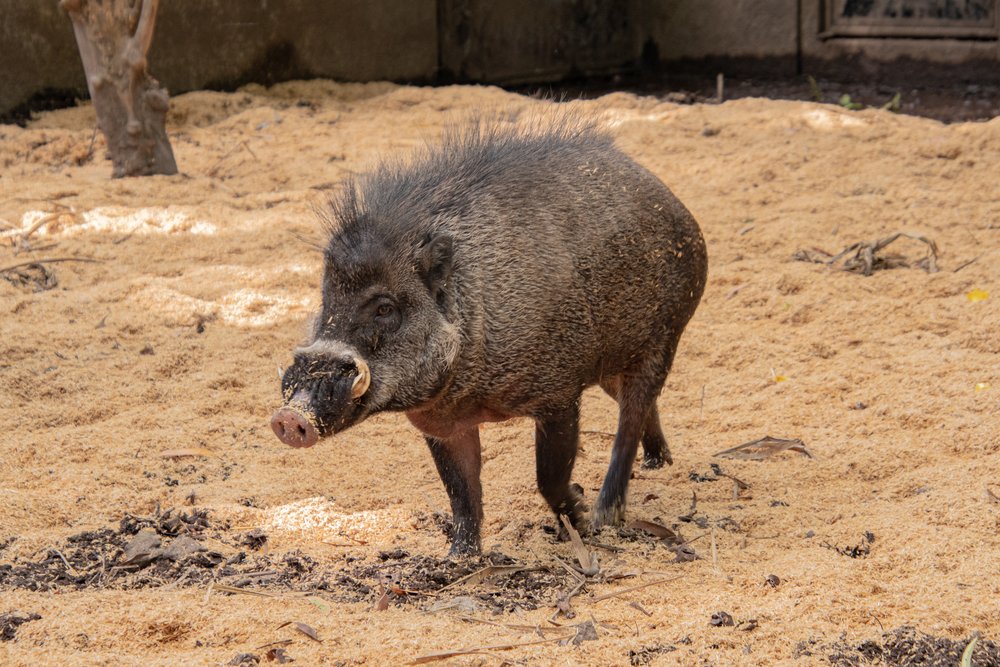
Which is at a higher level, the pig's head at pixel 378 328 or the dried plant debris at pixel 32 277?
the pig's head at pixel 378 328

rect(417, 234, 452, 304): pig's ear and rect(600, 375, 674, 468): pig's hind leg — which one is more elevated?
rect(417, 234, 452, 304): pig's ear

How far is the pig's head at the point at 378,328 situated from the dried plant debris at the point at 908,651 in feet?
4.08

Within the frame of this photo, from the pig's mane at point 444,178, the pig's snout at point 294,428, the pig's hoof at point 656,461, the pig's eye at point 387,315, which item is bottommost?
the pig's hoof at point 656,461

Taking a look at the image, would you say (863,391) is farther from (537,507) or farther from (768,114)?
(768,114)

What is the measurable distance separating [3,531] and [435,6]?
27.2 feet

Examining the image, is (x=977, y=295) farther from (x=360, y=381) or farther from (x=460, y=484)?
(x=360, y=381)

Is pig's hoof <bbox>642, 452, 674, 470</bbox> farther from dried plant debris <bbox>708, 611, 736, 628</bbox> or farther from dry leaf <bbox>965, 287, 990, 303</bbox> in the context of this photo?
dry leaf <bbox>965, 287, 990, 303</bbox>

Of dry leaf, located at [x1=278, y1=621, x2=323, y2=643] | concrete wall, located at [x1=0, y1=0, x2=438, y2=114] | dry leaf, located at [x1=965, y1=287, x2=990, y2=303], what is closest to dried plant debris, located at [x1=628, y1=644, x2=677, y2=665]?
dry leaf, located at [x1=278, y1=621, x2=323, y2=643]

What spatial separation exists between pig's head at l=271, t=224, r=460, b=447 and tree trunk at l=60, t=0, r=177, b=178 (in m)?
4.17

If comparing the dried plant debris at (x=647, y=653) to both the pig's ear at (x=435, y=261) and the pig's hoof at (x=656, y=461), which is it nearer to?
the pig's ear at (x=435, y=261)

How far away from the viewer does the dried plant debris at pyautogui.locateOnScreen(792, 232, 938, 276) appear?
236 inches

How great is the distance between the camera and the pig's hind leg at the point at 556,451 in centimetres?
361

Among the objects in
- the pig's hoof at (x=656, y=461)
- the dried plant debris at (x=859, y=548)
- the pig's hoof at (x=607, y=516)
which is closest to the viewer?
the dried plant debris at (x=859, y=548)

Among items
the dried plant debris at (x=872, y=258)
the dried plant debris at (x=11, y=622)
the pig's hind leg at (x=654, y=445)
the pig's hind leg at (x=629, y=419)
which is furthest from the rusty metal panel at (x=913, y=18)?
the dried plant debris at (x=11, y=622)
